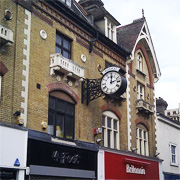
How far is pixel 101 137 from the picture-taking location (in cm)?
2095

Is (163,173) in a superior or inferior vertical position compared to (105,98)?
inferior

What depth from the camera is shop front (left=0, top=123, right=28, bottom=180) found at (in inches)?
546

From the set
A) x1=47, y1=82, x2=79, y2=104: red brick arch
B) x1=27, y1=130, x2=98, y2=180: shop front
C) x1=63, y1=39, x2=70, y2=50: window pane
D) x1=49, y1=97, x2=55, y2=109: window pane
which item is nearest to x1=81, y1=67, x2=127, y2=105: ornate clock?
x1=47, y1=82, x2=79, y2=104: red brick arch

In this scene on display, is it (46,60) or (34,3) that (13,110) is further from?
(34,3)

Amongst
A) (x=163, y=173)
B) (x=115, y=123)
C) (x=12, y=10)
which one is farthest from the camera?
(x=163, y=173)

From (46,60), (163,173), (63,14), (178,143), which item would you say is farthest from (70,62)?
(178,143)

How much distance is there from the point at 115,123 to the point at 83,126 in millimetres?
4235

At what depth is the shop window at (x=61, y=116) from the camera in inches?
690

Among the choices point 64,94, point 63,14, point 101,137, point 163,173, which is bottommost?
point 163,173

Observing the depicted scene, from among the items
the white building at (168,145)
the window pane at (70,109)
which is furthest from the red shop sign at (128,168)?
the window pane at (70,109)

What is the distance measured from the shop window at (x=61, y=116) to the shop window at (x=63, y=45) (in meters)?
2.44

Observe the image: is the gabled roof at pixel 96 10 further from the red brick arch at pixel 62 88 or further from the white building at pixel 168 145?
the white building at pixel 168 145

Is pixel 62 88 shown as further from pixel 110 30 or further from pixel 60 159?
pixel 110 30

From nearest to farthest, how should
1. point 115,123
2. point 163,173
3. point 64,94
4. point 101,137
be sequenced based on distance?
point 64,94
point 101,137
point 115,123
point 163,173
